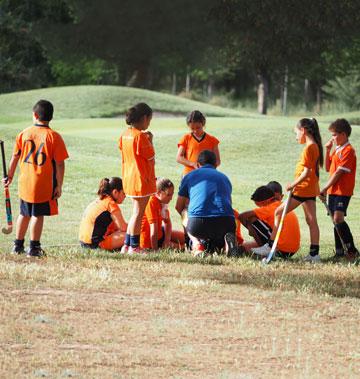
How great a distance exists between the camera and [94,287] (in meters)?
9.73

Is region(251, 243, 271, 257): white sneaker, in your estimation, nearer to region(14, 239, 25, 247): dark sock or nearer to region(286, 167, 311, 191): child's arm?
region(286, 167, 311, 191): child's arm

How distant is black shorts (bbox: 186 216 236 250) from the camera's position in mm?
12062

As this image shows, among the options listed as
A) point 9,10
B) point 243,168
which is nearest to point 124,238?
point 243,168

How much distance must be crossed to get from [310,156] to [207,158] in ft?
3.85

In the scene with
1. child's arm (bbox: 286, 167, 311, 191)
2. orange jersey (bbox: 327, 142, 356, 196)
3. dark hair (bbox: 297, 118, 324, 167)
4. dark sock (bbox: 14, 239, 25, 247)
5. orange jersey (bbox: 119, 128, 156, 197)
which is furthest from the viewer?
orange jersey (bbox: 327, 142, 356, 196)

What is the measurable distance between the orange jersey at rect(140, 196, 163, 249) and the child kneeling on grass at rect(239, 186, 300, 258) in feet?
3.14

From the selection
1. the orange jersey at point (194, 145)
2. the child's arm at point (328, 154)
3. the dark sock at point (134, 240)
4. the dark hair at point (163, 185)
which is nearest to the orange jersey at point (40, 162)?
the dark sock at point (134, 240)

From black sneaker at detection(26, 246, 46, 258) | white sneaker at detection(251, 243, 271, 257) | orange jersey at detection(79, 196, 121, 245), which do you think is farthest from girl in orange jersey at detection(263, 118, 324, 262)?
black sneaker at detection(26, 246, 46, 258)

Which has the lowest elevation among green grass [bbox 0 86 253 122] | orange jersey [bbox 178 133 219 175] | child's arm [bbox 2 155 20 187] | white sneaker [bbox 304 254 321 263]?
white sneaker [bbox 304 254 321 263]

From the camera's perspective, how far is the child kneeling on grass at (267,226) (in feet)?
40.9

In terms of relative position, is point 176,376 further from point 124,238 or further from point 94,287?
point 124,238

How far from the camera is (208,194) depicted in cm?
1213

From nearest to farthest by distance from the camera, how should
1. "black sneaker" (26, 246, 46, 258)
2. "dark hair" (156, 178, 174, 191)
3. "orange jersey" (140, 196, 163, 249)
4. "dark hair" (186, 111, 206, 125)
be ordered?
"black sneaker" (26, 246, 46, 258)
"orange jersey" (140, 196, 163, 249)
"dark hair" (156, 178, 174, 191)
"dark hair" (186, 111, 206, 125)

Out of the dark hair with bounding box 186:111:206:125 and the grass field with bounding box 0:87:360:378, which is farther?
the dark hair with bounding box 186:111:206:125
